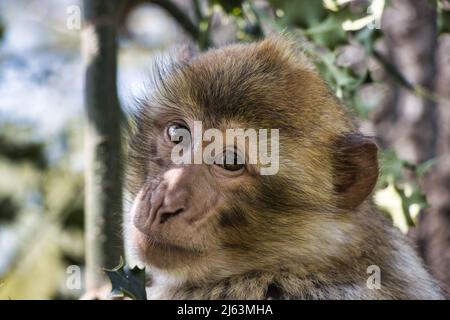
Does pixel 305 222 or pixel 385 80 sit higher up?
pixel 385 80

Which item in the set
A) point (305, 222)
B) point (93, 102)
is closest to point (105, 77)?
point (93, 102)

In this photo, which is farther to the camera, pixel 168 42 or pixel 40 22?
pixel 168 42

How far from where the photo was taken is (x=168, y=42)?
9023 millimetres

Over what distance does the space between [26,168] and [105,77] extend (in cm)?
244

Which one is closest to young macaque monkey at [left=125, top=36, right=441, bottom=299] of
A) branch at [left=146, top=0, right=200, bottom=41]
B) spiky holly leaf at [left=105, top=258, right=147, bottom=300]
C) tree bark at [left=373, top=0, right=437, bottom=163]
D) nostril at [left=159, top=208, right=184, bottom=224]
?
nostril at [left=159, top=208, right=184, bottom=224]

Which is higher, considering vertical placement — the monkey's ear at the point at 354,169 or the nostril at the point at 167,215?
the monkey's ear at the point at 354,169

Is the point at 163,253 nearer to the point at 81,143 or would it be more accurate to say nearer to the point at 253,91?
the point at 253,91

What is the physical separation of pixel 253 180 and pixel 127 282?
76cm

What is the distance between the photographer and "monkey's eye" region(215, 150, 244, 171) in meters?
3.29

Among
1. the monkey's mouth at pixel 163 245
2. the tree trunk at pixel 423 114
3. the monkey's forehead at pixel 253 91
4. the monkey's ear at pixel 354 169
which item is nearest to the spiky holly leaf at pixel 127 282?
the monkey's mouth at pixel 163 245

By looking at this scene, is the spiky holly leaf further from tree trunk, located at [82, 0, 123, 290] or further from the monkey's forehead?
tree trunk, located at [82, 0, 123, 290]

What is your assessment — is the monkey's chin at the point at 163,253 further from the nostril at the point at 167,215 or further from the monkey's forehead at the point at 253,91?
the monkey's forehead at the point at 253,91

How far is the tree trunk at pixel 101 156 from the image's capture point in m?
4.01

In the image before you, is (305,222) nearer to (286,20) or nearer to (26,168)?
(286,20)
